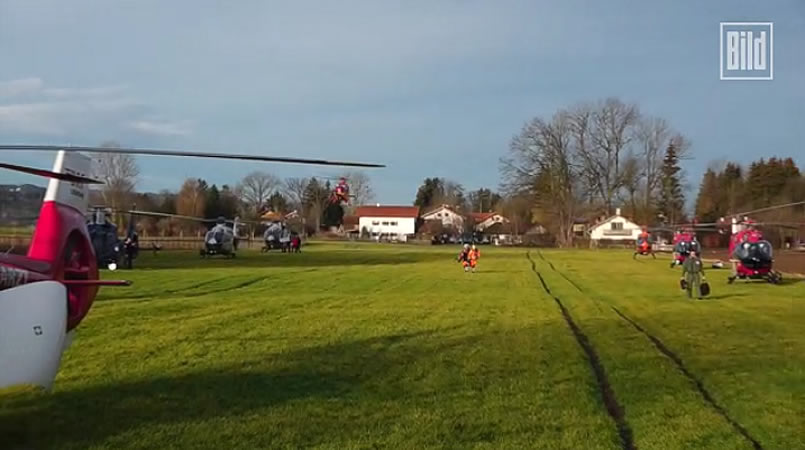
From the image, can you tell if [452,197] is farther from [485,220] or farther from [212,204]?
[212,204]

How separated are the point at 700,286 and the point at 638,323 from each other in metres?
9.32

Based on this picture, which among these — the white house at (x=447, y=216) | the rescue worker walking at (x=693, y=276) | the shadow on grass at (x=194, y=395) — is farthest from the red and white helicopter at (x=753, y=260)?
the white house at (x=447, y=216)

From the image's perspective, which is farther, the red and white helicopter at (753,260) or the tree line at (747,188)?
the tree line at (747,188)

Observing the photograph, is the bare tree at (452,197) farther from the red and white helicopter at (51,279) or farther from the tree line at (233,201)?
the red and white helicopter at (51,279)

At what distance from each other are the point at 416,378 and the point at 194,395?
3024 mm

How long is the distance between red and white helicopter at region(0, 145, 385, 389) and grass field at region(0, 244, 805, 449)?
2.35 ft

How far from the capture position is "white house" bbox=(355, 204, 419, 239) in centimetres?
14838

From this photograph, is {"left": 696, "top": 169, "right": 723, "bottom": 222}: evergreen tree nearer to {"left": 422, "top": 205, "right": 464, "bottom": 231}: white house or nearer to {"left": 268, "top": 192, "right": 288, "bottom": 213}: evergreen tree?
{"left": 422, "top": 205, "right": 464, "bottom": 231}: white house

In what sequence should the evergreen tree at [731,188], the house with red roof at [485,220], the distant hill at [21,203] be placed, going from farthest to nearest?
the house with red roof at [485,220] < the evergreen tree at [731,188] < the distant hill at [21,203]

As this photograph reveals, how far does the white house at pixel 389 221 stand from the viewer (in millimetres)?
148375

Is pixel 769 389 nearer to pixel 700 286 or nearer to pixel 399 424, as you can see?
pixel 399 424

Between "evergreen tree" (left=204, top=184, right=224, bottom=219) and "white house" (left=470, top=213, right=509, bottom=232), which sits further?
"white house" (left=470, top=213, right=509, bottom=232)

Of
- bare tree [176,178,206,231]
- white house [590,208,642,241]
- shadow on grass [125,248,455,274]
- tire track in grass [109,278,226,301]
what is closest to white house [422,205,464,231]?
white house [590,208,642,241]

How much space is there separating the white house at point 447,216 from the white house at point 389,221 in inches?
117
